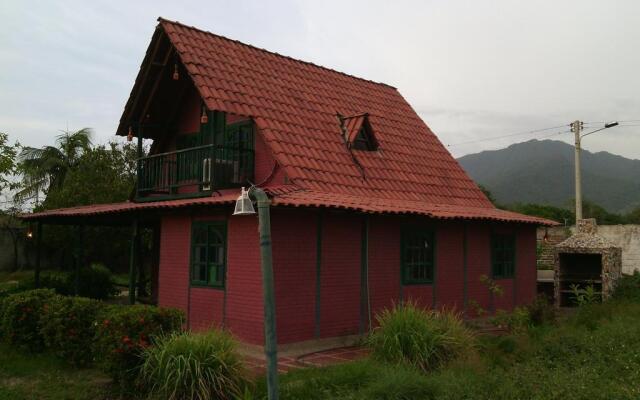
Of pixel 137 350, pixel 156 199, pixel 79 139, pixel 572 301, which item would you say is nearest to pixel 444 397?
pixel 137 350

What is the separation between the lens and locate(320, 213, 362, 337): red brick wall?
1109 centimetres

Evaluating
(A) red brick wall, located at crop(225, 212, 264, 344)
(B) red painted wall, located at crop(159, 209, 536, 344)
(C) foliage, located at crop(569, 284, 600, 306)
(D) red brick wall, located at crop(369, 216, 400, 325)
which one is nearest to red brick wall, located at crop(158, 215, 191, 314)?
(B) red painted wall, located at crop(159, 209, 536, 344)

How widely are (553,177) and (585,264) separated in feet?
330

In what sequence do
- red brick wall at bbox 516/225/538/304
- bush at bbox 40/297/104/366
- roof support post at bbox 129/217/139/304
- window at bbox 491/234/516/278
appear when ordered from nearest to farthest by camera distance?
bush at bbox 40/297/104/366 → roof support post at bbox 129/217/139/304 → window at bbox 491/234/516/278 → red brick wall at bbox 516/225/538/304

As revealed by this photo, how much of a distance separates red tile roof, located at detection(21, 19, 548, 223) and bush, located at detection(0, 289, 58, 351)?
281 cm

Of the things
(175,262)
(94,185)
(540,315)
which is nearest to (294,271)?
(175,262)

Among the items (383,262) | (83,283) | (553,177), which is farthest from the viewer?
(553,177)

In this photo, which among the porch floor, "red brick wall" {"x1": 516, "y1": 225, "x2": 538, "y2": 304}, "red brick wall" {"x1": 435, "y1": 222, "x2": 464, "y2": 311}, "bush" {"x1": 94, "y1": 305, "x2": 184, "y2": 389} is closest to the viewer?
"bush" {"x1": 94, "y1": 305, "x2": 184, "y2": 389}

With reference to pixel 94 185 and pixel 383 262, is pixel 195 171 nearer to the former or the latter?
pixel 383 262

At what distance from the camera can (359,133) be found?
47.8 feet

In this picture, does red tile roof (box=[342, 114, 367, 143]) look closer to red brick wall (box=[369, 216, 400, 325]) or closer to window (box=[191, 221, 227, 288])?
red brick wall (box=[369, 216, 400, 325])

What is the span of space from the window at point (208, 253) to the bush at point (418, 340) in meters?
3.92

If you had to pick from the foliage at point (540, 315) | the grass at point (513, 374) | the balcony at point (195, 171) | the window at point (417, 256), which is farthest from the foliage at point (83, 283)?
the foliage at point (540, 315)

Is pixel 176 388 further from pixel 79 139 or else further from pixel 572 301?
pixel 79 139
